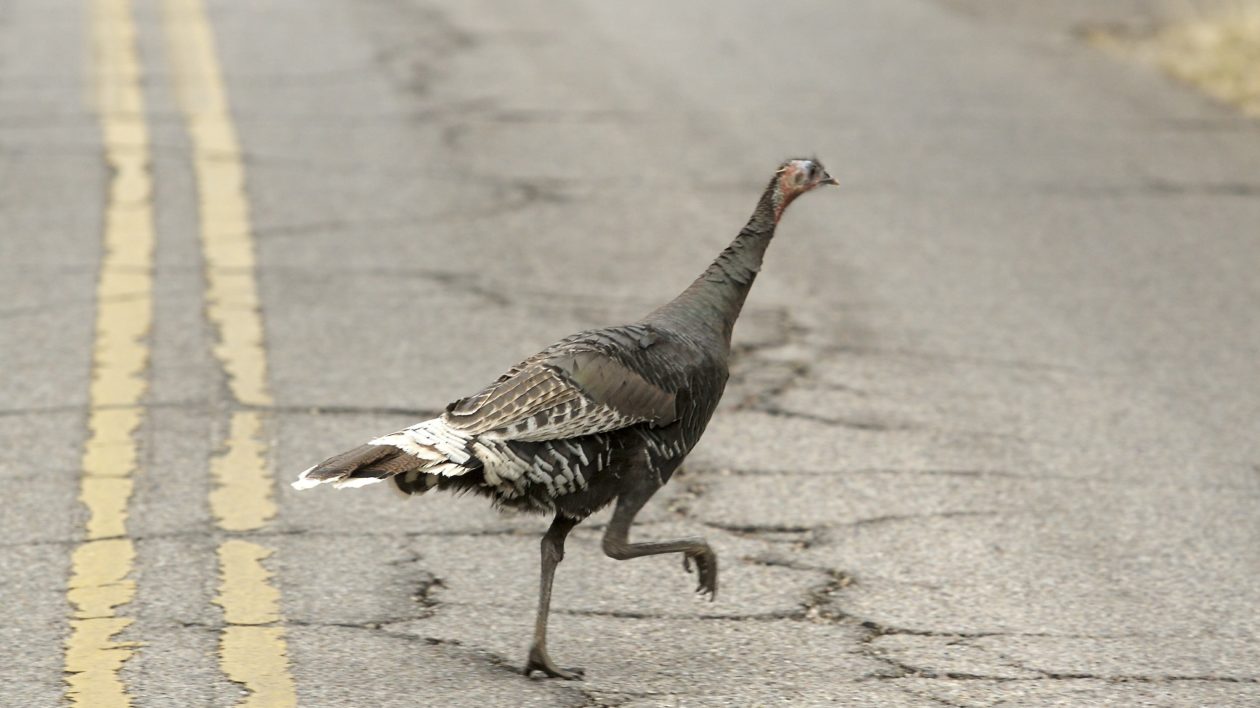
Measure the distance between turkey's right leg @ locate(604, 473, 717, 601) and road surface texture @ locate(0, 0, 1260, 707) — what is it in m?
0.21

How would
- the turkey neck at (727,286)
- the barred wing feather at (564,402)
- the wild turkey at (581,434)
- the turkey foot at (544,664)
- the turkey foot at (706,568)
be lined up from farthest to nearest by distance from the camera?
the turkey neck at (727,286)
the turkey foot at (706,568)
the turkey foot at (544,664)
the barred wing feather at (564,402)
the wild turkey at (581,434)

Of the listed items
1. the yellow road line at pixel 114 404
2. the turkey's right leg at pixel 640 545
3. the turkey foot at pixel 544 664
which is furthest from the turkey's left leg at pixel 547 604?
the yellow road line at pixel 114 404

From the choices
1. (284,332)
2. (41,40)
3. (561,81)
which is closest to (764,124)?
(561,81)

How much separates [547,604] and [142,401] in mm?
2493

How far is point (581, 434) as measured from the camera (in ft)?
14.1

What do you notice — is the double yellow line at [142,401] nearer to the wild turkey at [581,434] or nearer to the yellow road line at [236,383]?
the yellow road line at [236,383]

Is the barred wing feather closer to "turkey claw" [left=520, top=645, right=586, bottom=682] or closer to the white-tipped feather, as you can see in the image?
the white-tipped feather

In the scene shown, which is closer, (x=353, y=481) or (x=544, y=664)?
(x=353, y=481)

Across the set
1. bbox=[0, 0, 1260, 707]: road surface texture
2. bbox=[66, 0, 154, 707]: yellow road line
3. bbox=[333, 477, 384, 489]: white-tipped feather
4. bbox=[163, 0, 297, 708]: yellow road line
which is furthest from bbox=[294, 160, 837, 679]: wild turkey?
bbox=[66, 0, 154, 707]: yellow road line

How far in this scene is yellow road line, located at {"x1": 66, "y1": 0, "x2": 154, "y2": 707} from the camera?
4.51 metres

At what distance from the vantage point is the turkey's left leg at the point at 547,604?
14.5 feet

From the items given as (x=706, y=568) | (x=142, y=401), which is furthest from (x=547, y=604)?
(x=142, y=401)

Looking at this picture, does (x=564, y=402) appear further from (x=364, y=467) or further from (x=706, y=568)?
(x=706, y=568)

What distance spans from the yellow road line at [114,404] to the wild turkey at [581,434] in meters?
0.85
